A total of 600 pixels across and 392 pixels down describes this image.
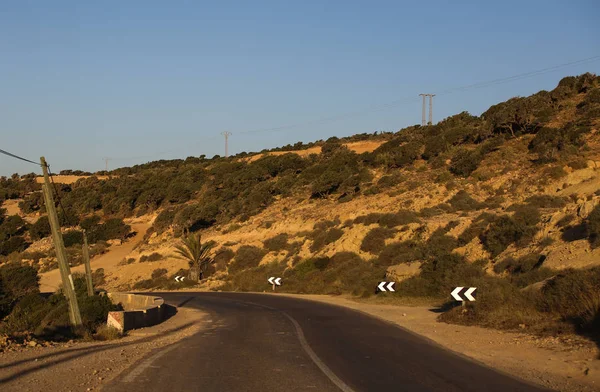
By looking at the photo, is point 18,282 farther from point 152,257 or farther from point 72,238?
point 72,238

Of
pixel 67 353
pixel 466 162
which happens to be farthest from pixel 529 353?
pixel 466 162

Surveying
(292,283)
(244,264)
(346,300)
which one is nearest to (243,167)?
(244,264)

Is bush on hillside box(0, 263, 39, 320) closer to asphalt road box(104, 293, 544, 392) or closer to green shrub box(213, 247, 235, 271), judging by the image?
green shrub box(213, 247, 235, 271)

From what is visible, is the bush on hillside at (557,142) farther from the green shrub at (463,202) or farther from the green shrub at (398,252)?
the green shrub at (398,252)

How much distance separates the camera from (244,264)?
Result: 159ft

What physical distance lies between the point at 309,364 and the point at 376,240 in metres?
30.0

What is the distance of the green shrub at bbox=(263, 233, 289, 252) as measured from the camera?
4872 cm

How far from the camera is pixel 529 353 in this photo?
11.3 metres

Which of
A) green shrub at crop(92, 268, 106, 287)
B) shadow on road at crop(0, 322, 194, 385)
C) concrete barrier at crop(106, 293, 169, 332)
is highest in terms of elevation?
shadow on road at crop(0, 322, 194, 385)

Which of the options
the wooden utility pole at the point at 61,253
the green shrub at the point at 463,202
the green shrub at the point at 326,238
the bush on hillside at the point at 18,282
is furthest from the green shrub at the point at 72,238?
the wooden utility pole at the point at 61,253

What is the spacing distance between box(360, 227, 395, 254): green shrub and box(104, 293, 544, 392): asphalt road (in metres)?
22.5

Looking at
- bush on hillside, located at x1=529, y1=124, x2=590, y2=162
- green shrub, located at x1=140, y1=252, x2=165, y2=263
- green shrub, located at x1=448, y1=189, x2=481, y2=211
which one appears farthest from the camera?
green shrub, located at x1=140, y1=252, x2=165, y2=263

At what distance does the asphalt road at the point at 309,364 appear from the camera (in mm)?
8539

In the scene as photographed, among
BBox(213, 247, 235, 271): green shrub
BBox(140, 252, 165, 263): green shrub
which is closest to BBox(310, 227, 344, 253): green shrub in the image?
BBox(213, 247, 235, 271): green shrub
